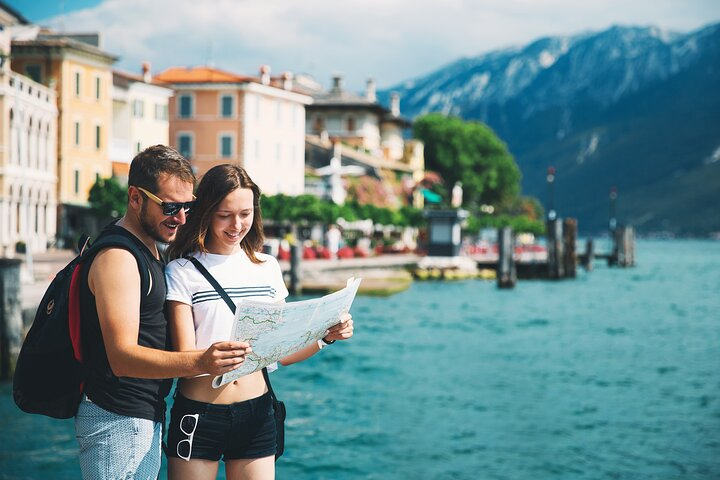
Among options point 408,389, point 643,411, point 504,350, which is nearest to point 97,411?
point 643,411

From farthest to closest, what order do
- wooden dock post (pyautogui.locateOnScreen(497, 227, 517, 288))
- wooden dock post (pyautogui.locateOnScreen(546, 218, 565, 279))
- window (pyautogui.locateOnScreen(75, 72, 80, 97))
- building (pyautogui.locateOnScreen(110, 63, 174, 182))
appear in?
wooden dock post (pyautogui.locateOnScreen(546, 218, 565, 279))
building (pyautogui.locateOnScreen(110, 63, 174, 182))
wooden dock post (pyautogui.locateOnScreen(497, 227, 517, 288))
window (pyautogui.locateOnScreen(75, 72, 80, 97))

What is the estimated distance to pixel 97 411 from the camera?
3.96 meters

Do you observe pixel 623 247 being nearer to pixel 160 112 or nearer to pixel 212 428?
pixel 160 112

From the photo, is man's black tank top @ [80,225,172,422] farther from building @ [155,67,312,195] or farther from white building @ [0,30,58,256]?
building @ [155,67,312,195]

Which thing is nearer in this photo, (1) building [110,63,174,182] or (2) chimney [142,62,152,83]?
(1) building [110,63,174,182]

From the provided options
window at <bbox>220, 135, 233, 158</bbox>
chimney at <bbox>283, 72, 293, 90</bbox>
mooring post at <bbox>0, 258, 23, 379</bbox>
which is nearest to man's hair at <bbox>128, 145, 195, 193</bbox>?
mooring post at <bbox>0, 258, 23, 379</bbox>

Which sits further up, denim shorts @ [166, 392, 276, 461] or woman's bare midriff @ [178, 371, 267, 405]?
woman's bare midriff @ [178, 371, 267, 405]

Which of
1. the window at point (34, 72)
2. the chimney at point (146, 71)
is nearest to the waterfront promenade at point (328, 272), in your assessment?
the window at point (34, 72)

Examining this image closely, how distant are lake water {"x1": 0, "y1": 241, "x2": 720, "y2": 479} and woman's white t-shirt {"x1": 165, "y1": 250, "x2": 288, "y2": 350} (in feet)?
30.5

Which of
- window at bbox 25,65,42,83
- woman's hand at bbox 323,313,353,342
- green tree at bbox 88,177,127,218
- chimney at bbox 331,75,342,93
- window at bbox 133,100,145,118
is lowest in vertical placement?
woman's hand at bbox 323,313,353,342

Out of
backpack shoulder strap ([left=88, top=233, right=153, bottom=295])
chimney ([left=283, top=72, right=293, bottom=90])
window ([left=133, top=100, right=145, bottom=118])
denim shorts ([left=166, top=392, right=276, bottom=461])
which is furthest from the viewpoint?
chimney ([left=283, top=72, right=293, bottom=90])

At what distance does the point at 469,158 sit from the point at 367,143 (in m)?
17.2

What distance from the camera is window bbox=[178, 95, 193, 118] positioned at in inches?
2470

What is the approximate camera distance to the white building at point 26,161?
38.7 meters
